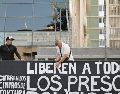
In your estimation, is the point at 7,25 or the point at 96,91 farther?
the point at 7,25

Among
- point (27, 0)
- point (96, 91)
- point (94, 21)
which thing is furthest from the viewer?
point (94, 21)

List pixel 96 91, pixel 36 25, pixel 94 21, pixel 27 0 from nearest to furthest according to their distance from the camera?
1. pixel 96 91
2. pixel 36 25
3. pixel 27 0
4. pixel 94 21

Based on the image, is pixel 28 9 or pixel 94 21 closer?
pixel 28 9

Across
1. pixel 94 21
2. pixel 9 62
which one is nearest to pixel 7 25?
pixel 9 62

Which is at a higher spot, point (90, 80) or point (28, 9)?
point (28, 9)

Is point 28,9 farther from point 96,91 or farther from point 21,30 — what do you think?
point 96,91

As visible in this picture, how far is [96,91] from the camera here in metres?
11.4

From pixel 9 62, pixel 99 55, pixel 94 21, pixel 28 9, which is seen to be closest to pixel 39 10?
pixel 28 9

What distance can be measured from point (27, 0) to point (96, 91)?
722 inches

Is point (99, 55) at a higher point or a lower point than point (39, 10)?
lower

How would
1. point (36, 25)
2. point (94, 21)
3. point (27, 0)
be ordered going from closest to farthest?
point (36, 25) → point (27, 0) → point (94, 21)

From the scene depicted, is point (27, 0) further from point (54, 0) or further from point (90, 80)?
point (90, 80)

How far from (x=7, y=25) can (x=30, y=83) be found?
52.3 feet

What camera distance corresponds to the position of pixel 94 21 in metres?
69.8
